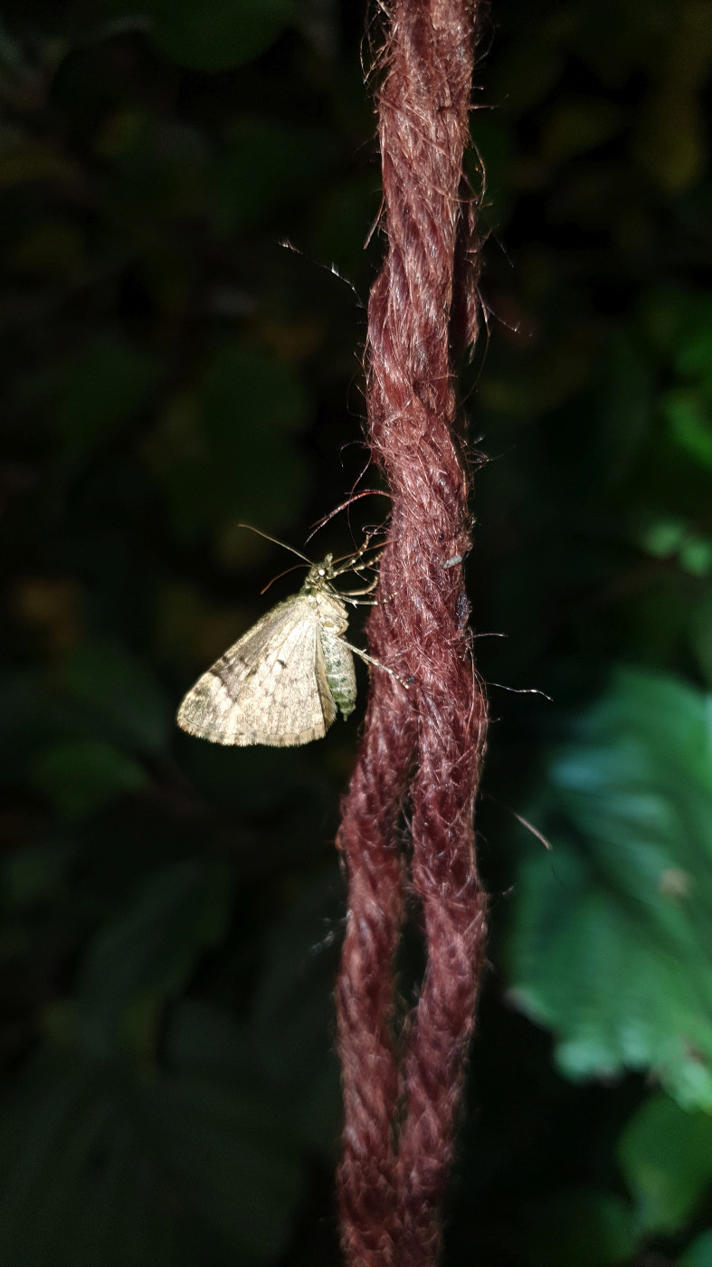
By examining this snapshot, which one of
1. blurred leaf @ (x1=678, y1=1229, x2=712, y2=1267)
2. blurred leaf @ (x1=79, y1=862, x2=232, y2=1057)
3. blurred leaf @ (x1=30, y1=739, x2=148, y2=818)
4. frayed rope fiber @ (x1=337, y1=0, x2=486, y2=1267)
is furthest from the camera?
blurred leaf @ (x1=30, y1=739, x2=148, y2=818)

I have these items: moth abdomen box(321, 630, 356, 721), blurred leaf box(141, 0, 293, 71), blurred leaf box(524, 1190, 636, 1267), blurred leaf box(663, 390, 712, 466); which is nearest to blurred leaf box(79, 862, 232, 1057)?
blurred leaf box(524, 1190, 636, 1267)

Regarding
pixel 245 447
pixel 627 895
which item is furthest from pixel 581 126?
pixel 627 895

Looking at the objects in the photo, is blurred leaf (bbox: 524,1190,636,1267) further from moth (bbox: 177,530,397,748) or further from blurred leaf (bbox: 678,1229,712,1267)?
moth (bbox: 177,530,397,748)

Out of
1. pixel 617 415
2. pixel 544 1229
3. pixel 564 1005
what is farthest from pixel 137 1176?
pixel 617 415

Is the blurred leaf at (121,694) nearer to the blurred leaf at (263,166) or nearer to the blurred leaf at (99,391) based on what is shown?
the blurred leaf at (99,391)

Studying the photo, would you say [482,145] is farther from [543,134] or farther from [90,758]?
[90,758]

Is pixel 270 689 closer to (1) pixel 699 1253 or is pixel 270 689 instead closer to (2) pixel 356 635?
(2) pixel 356 635

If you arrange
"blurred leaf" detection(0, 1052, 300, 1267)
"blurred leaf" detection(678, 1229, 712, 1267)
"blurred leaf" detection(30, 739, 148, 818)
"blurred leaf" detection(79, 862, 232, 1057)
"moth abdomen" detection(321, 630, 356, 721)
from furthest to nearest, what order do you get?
1. "blurred leaf" detection(30, 739, 148, 818)
2. "blurred leaf" detection(79, 862, 232, 1057)
3. "blurred leaf" detection(0, 1052, 300, 1267)
4. "blurred leaf" detection(678, 1229, 712, 1267)
5. "moth abdomen" detection(321, 630, 356, 721)

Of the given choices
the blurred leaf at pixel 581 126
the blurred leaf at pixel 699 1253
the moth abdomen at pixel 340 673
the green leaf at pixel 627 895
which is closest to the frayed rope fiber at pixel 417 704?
the moth abdomen at pixel 340 673
